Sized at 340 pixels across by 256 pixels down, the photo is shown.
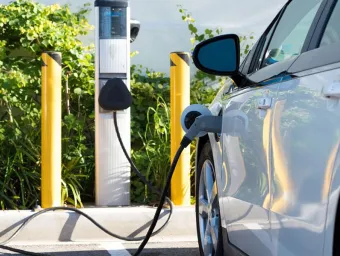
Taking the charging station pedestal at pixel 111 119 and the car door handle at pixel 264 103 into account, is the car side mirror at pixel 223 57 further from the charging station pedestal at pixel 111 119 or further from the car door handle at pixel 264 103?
the charging station pedestal at pixel 111 119

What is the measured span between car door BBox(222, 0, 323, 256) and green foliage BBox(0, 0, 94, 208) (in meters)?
3.14

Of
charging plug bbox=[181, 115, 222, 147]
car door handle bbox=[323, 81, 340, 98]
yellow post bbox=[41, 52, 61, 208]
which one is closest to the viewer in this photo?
car door handle bbox=[323, 81, 340, 98]

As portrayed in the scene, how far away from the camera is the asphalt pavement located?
590cm

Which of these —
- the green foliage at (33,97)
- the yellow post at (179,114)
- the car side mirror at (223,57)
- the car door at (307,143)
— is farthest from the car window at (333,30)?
the green foliage at (33,97)

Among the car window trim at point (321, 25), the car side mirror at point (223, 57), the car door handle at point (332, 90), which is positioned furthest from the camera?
the car side mirror at point (223, 57)

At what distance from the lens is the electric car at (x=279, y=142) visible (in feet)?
8.77

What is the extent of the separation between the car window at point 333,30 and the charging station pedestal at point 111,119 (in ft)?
12.8

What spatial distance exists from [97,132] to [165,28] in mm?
2787

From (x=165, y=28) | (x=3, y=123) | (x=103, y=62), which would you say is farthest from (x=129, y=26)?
(x=165, y=28)

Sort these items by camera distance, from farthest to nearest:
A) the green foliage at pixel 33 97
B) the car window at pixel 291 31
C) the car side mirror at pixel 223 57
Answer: the green foliage at pixel 33 97 < the car side mirror at pixel 223 57 < the car window at pixel 291 31

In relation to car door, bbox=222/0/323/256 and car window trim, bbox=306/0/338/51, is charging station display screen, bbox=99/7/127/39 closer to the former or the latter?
car door, bbox=222/0/323/256

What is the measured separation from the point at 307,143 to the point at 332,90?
0.25 meters

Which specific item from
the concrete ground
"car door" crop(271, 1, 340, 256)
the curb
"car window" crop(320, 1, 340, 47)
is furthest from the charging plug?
the curb

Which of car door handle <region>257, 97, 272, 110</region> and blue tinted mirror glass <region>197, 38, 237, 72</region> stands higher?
blue tinted mirror glass <region>197, 38, 237, 72</region>
